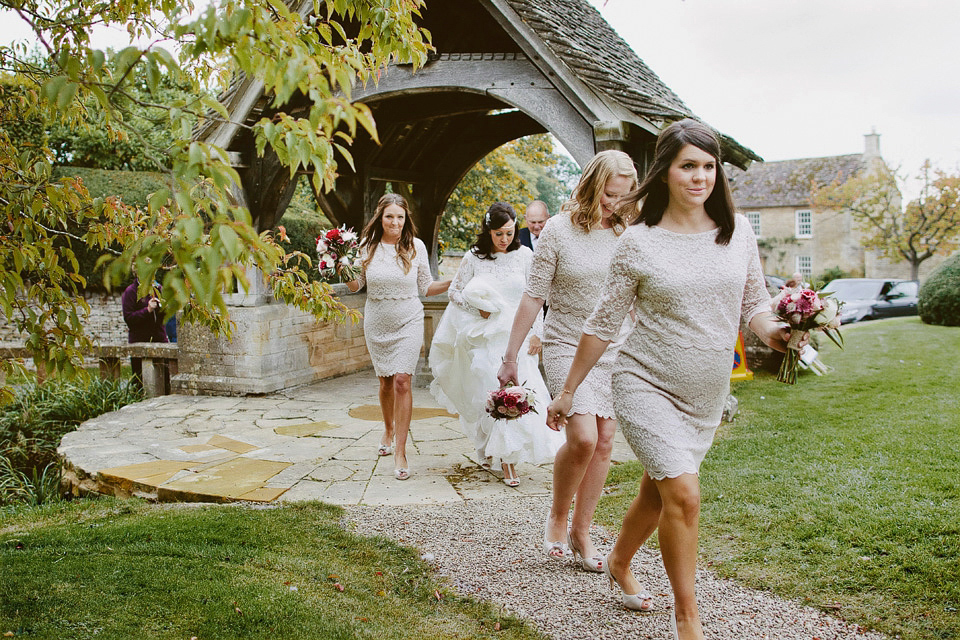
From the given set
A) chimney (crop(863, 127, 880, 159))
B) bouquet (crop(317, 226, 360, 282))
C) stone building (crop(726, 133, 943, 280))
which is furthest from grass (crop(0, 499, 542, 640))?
chimney (crop(863, 127, 880, 159))

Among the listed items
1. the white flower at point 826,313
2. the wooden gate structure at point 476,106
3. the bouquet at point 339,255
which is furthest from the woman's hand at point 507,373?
the wooden gate structure at point 476,106

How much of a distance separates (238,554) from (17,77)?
101 inches

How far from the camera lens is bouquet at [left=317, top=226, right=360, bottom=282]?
6.00 metres

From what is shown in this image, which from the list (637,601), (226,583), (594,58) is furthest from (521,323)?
(594,58)

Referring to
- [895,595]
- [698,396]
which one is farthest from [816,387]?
[698,396]

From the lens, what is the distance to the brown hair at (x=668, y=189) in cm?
292

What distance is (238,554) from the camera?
405 centimetres

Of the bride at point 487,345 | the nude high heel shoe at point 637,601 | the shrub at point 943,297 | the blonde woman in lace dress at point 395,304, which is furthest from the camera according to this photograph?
the shrub at point 943,297

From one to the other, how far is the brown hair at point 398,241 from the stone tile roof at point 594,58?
220 cm

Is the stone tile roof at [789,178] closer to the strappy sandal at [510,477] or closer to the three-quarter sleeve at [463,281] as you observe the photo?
the three-quarter sleeve at [463,281]

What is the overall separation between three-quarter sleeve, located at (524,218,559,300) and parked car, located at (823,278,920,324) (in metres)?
19.2

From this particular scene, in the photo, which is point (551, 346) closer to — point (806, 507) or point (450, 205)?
point (806, 507)

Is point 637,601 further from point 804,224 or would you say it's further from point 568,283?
point 804,224

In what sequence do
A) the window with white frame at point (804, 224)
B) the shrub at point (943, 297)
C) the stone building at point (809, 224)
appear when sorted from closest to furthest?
the shrub at point (943, 297), the stone building at point (809, 224), the window with white frame at point (804, 224)
